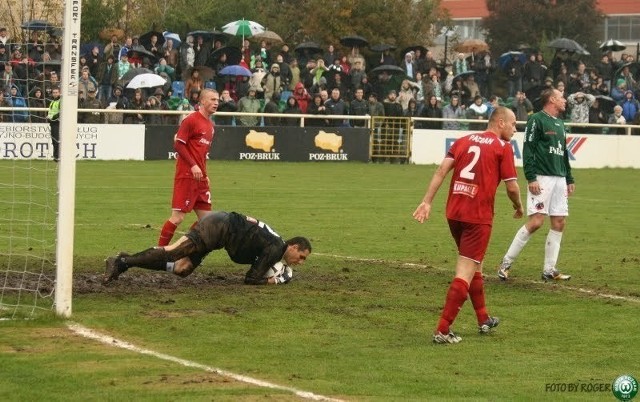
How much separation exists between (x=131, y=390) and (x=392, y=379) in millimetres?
1859

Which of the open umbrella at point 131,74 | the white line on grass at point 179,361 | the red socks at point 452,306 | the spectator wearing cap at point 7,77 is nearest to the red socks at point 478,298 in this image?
the red socks at point 452,306

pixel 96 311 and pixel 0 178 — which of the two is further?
pixel 0 178

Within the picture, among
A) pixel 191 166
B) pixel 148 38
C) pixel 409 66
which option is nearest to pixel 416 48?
pixel 409 66

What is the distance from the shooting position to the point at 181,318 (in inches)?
444

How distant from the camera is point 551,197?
48.3ft

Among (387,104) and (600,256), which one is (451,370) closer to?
(600,256)

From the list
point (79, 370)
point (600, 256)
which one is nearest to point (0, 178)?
point (600, 256)

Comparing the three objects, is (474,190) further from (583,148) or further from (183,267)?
(583,148)

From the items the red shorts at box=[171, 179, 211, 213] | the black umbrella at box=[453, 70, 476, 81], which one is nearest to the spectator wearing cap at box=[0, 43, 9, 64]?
the red shorts at box=[171, 179, 211, 213]

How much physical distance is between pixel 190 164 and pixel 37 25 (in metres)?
2.47

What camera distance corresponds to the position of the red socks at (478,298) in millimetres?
10992

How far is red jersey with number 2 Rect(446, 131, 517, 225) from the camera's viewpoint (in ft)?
35.3

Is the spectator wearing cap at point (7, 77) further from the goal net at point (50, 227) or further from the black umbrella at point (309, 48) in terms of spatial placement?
the black umbrella at point (309, 48)

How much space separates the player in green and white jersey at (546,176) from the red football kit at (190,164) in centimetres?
360
